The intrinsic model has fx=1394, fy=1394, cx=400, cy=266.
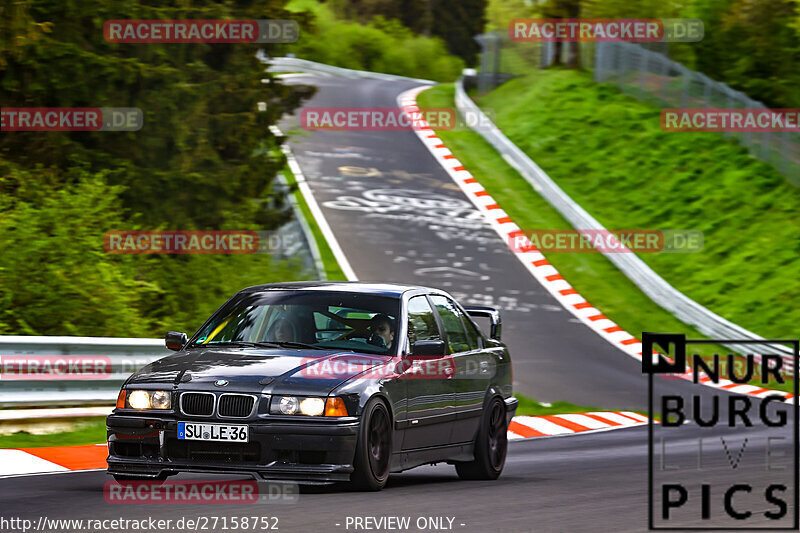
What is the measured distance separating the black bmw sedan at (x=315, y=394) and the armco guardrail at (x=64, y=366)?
3.37m

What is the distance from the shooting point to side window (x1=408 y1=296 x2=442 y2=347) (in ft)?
34.1

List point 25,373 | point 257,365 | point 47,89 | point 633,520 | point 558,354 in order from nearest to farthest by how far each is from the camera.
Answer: point 633,520 < point 257,365 < point 25,373 < point 47,89 < point 558,354

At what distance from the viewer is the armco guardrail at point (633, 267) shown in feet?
84.6

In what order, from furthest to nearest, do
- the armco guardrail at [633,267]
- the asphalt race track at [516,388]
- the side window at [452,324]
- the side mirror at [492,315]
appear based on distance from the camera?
the armco guardrail at [633,267]
the side mirror at [492,315]
the side window at [452,324]
the asphalt race track at [516,388]

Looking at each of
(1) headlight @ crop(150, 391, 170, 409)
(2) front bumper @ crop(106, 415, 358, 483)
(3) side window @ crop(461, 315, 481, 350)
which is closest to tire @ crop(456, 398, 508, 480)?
(3) side window @ crop(461, 315, 481, 350)

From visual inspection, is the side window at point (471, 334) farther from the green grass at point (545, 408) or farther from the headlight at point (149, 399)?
the green grass at point (545, 408)

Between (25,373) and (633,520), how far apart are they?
6.80m

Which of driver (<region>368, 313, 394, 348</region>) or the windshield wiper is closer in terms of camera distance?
the windshield wiper

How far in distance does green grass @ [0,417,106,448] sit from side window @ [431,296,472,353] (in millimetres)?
3898

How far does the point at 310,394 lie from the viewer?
891 cm

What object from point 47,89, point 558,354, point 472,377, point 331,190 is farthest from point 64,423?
point 331,190

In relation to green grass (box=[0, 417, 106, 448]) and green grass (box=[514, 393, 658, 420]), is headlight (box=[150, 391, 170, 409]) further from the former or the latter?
green grass (box=[514, 393, 658, 420])

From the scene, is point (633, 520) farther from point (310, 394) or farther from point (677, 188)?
point (677, 188)

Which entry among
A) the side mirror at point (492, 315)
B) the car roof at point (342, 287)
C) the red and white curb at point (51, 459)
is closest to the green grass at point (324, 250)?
the side mirror at point (492, 315)
